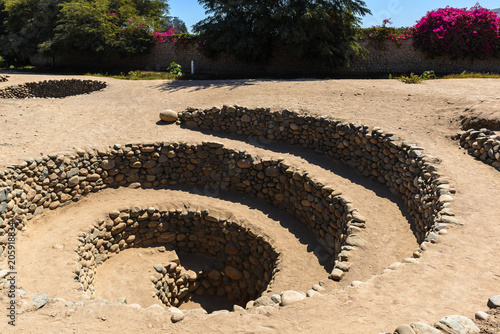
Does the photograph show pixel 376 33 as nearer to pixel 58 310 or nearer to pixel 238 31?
pixel 238 31

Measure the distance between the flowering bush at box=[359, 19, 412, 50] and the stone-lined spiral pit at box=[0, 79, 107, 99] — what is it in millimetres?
17518

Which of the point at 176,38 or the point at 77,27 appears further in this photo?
the point at 176,38

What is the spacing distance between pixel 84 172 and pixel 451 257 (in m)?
9.49

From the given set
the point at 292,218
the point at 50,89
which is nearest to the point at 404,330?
the point at 292,218

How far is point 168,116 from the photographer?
13.4m

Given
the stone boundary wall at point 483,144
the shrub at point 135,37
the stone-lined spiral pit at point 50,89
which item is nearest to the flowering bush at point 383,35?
the stone boundary wall at point 483,144

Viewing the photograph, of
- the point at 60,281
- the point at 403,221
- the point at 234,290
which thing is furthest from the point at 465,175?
the point at 60,281

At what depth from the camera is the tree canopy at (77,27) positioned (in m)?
26.7

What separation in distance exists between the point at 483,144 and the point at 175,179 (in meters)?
8.98

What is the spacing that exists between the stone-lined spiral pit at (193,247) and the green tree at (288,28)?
1201cm

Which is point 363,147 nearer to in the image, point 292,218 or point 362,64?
point 292,218

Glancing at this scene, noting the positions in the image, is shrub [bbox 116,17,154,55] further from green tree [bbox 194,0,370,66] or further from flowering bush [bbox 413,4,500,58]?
flowering bush [bbox 413,4,500,58]

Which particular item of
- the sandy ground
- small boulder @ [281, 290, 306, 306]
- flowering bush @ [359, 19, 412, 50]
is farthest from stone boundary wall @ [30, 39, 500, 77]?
small boulder @ [281, 290, 306, 306]

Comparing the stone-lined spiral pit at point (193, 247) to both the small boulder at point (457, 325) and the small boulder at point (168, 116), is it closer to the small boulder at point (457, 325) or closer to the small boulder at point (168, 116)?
the small boulder at point (168, 116)
